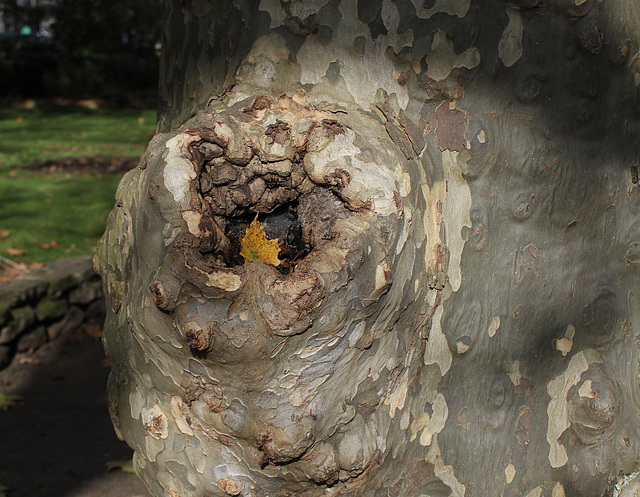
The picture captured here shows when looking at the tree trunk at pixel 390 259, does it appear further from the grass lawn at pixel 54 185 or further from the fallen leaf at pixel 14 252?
the grass lawn at pixel 54 185

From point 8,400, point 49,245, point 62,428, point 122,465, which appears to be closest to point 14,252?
point 49,245

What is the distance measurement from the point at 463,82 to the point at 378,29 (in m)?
0.23

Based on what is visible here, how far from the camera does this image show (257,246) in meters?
1.55

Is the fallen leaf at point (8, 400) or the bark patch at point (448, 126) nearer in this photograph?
the bark patch at point (448, 126)

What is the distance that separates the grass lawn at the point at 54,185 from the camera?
6.34 metres

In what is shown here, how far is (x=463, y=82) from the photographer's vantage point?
5.01 ft

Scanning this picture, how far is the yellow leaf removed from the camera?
154cm

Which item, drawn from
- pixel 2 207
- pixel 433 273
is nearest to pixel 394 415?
pixel 433 273

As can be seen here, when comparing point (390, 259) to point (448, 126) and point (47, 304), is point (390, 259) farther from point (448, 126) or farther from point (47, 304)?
point (47, 304)

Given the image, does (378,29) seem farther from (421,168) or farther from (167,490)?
(167,490)

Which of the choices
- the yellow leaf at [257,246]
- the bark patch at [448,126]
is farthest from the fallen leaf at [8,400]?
the bark patch at [448,126]

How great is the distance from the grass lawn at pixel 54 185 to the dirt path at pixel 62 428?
3.95ft

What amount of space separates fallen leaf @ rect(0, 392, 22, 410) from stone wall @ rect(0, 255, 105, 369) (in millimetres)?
368

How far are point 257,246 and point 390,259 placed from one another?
338 millimetres
